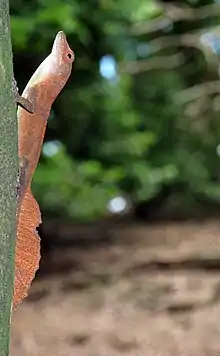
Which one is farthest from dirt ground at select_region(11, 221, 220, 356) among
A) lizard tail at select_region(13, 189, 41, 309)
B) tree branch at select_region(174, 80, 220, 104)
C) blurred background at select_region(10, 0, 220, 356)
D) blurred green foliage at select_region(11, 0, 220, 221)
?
lizard tail at select_region(13, 189, 41, 309)

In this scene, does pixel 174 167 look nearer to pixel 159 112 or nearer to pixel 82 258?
pixel 159 112

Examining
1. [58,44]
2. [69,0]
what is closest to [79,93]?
[69,0]

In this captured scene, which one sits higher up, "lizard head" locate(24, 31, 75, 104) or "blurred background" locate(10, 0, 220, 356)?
"lizard head" locate(24, 31, 75, 104)

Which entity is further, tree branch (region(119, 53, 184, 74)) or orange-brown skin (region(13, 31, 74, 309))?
tree branch (region(119, 53, 184, 74))

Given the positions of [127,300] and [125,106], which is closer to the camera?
[127,300]

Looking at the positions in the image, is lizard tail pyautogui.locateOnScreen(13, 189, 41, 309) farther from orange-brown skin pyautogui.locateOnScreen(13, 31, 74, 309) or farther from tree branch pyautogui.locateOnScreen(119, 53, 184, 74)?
tree branch pyautogui.locateOnScreen(119, 53, 184, 74)

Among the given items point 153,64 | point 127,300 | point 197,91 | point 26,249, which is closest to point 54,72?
point 26,249

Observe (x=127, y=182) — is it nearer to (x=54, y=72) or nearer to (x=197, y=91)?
(x=197, y=91)
